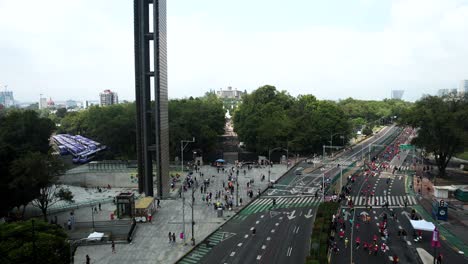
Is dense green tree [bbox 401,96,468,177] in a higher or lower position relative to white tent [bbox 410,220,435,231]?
higher

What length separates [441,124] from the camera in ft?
215

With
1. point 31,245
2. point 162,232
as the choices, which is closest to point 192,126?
point 162,232

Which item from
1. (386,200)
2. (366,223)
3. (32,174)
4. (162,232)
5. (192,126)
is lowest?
(162,232)

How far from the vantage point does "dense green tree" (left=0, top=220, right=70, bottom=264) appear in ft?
84.8

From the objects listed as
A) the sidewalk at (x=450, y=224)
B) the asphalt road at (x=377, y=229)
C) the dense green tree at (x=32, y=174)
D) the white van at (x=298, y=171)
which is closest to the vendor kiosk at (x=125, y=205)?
the dense green tree at (x=32, y=174)

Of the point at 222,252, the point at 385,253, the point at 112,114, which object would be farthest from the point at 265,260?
the point at 112,114

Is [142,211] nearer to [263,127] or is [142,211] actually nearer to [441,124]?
[263,127]

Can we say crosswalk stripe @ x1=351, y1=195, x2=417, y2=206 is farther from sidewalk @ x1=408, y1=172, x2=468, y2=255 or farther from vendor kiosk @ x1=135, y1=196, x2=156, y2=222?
vendor kiosk @ x1=135, y1=196, x2=156, y2=222

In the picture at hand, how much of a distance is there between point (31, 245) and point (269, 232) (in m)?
24.8

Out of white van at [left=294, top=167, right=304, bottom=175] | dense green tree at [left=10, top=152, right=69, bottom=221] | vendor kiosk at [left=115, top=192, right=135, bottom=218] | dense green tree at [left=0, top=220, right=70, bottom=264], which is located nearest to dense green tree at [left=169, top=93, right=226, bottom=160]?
white van at [left=294, top=167, right=304, bottom=175]

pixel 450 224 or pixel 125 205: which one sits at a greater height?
pixel 125 205

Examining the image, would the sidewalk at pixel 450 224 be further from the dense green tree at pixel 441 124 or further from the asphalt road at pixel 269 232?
the asphalt road at pixel 269 232

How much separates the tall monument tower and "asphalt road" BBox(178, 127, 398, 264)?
14721 mm

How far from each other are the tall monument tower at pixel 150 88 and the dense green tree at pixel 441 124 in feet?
149
